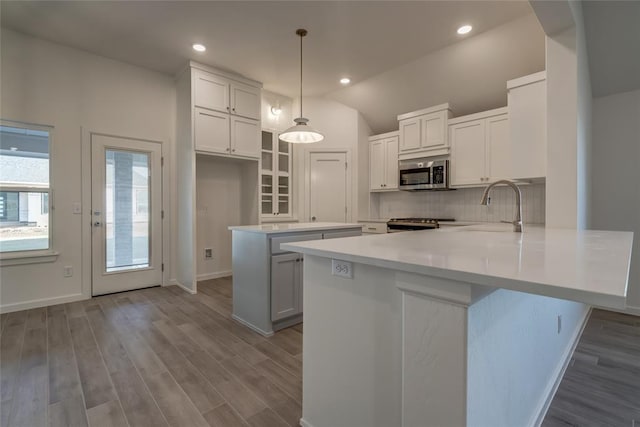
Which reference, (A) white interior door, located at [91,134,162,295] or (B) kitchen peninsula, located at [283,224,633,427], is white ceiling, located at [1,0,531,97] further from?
(B) kitchen peninsula, located at [283,224,633,427]

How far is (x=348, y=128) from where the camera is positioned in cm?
501

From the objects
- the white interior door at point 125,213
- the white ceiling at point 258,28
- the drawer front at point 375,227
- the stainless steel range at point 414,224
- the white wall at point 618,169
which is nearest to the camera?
the white ceiling at point 258,28

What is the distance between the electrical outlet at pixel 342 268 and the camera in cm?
124

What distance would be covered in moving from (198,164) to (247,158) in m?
0.77

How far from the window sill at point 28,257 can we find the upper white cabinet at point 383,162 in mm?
4431

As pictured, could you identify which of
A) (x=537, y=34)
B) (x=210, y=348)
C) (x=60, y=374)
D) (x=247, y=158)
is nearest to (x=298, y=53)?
(x=247, y=158)

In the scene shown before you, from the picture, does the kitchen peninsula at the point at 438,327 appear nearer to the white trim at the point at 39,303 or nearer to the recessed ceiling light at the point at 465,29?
the recessed ceiling light at the point at 465,29

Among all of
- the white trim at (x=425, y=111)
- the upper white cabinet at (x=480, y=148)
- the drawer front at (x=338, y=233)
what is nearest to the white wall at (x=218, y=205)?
the drawer front at (x=338, y=233)

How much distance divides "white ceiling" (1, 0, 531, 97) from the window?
3.76 ft

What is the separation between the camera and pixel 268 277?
256cm

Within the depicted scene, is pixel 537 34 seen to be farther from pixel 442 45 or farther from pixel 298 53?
pixel 298 53

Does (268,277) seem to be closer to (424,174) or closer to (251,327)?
(251,327)

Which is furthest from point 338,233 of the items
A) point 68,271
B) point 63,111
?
point 63,111

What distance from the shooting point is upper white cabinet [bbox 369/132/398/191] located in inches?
189
